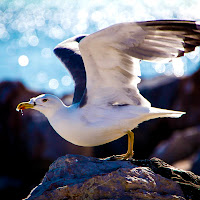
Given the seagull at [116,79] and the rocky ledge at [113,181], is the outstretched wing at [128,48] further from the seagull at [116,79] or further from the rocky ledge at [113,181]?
the rocky ledge at [113,181]

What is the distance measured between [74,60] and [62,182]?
2.95 metres

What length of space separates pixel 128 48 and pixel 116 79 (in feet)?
1.75

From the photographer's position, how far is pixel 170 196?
15.3 ft

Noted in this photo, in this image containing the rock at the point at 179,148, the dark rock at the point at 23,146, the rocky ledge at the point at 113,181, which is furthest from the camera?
the dark rock at the point at 23,146

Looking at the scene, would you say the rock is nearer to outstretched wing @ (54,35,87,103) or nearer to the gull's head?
outstretched wing @ (54,35,87,103)


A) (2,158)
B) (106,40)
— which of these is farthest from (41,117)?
(106,40)

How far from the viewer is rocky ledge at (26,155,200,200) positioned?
15.1 feet

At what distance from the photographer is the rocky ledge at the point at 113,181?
15.1 feet

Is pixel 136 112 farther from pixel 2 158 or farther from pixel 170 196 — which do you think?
pixel 2 158

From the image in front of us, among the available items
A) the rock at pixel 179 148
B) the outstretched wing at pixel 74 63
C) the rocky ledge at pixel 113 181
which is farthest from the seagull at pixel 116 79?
A: the rock at pixel 179 148

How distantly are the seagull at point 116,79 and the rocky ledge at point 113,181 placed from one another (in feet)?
1.80

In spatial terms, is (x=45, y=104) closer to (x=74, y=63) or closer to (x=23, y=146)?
Answer: (x=74, y=63)

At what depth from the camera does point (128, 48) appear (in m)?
5.33

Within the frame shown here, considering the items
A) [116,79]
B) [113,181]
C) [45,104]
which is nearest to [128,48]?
[116,79]
